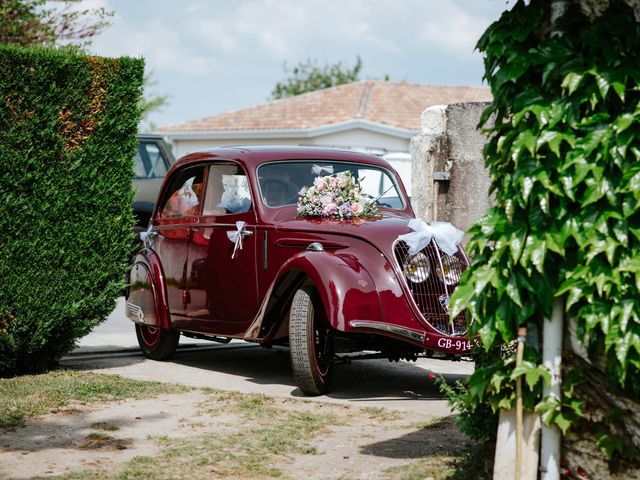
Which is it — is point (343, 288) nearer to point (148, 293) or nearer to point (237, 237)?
point (237, 237)

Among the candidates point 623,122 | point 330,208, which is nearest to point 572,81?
point 623,122

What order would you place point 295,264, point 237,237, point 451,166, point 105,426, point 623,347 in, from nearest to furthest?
point 623,347
point 105,426
point 295,264
point 237,237
point 451,166

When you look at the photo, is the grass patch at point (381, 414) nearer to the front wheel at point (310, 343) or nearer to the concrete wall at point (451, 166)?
the front wheel at point (310, 343)

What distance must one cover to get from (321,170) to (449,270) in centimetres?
186

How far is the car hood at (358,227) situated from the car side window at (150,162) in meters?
8.39

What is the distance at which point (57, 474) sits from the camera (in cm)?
539

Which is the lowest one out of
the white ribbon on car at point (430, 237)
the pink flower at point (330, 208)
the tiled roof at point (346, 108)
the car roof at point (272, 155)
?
the white ribbon on car at point (430, 237)

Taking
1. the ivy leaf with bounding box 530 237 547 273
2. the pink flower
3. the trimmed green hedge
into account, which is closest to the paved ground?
the trimmed green hedge

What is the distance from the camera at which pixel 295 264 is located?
781cm

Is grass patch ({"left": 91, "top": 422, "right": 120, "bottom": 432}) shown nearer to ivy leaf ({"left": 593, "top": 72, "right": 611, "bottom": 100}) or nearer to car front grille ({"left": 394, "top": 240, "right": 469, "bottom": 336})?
car front grille ({"left": 394, "top": 240, "right": 469, "bottom": 336})

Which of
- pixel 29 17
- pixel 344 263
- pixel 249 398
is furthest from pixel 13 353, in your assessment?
pixel 29 17

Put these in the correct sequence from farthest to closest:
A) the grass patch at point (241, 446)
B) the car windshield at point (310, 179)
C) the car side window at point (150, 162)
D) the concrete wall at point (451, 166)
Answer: the car side window at point (150, 162)
the concrete wall at point (451, 166)
the car windshield at point (310, 179)
the grass patch at point (241, 446)

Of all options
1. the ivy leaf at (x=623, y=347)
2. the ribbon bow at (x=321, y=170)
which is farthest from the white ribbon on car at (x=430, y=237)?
the ivy leaf at (x=623, y=347)

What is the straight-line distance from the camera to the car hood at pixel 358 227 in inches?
302
